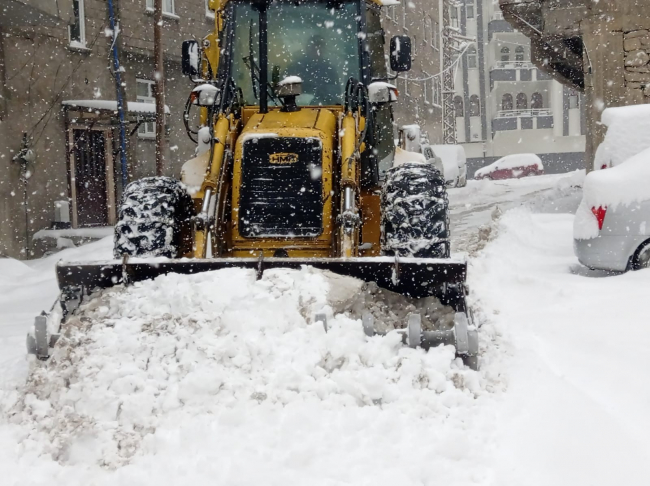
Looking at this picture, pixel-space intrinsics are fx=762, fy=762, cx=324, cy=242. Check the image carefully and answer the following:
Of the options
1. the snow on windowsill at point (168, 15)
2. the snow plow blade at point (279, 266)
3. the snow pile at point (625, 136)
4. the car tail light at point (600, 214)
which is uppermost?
the snow on windowsill at point (168, 15)

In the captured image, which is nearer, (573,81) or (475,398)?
(475,398)

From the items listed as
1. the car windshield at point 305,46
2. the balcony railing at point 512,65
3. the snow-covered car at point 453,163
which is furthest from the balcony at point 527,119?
the car windshield at point 305,46

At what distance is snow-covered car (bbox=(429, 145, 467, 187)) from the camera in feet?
95.7

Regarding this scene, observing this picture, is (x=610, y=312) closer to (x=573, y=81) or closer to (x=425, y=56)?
(x=573, y=81)

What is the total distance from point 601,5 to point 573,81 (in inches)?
322

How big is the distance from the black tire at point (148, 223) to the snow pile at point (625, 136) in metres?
4.88

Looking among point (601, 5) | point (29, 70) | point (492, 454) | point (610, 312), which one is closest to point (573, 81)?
point (601, 5)

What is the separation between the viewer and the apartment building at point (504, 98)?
5128cm

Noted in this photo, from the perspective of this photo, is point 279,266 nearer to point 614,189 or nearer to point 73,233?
point 614,189

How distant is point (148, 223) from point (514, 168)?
3625cm

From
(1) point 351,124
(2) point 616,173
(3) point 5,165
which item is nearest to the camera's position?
(1) point 351,124

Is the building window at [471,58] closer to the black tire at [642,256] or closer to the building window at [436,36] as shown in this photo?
the building window at [436,36]

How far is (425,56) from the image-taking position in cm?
4247

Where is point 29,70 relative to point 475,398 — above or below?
above
